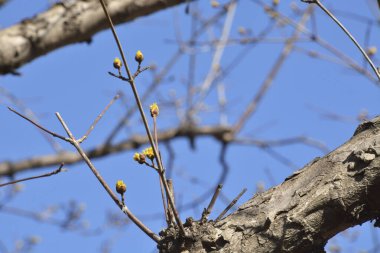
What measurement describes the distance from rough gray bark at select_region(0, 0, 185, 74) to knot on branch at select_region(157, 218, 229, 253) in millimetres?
1438

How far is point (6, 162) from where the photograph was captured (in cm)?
375

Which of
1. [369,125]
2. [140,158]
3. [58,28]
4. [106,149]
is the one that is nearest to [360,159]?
[369,125]

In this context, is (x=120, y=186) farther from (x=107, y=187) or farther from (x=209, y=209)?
(x=209, y=209)

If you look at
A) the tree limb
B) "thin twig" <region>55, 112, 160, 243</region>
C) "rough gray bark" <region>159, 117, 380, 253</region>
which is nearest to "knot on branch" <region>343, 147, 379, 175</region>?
"rough gray bark" <region>159, 117, 380, 253</region>

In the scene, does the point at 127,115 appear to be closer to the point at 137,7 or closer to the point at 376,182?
the point at 137,7

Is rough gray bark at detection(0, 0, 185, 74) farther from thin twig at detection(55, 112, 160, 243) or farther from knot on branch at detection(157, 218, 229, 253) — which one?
knot on branch at detection(157, 218, 229, 253)

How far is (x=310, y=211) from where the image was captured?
132 centimetres

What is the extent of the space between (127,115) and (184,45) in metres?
0.77

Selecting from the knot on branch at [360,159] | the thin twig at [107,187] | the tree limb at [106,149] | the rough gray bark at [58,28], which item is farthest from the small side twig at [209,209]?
the tree limb at [106,149]

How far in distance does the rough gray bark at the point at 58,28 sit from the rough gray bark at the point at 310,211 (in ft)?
4.73

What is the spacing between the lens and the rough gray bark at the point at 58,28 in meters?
2.51

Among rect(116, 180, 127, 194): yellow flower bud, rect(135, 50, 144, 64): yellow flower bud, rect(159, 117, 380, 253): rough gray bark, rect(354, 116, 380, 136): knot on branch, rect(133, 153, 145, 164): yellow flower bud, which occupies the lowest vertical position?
rect(159, 117, 380, 253): rough gray bark

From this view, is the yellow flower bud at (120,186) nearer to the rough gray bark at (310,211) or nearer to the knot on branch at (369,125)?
the rough gray bark at (310,211)

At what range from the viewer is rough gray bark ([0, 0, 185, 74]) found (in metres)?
2.51
